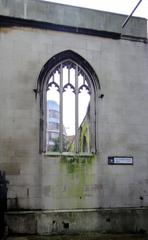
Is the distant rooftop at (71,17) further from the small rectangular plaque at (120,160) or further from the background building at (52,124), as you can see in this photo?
the small rectangular plaque at (120,160)

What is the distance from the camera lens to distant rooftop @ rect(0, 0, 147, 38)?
8539 millimetres

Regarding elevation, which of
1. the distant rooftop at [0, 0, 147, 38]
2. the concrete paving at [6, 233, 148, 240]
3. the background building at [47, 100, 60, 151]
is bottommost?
the concrete paving at [6, 233, 148, 240]

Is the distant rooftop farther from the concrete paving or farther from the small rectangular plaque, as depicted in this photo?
the concrete paving

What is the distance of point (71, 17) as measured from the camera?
29.4ft

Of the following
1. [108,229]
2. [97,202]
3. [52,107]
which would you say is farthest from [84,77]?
[108,229]

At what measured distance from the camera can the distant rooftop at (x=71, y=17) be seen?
28.0 feet

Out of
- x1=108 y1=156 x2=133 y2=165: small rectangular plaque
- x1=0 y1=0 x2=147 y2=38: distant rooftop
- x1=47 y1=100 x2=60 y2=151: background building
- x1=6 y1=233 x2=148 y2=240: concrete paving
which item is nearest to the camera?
x1=6 y1=233 x2=148 y2=240: concrete paving

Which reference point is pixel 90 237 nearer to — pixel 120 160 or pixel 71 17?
pixel 120 160

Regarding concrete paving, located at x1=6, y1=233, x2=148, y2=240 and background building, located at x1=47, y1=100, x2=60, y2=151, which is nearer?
concrete paving, located at x1=6, y1=233, x2=148, y2=240

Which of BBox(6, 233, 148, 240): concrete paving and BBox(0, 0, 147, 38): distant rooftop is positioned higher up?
BBox(0, 0, 147, 38): distant rooftop

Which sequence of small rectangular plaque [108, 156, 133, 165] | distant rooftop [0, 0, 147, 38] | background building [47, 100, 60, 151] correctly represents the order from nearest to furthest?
background building [47, 100, 60, 151] → distant rooftop [0, 0, 147, 38] → small rectangular plaque [108, 156, 133, 165]

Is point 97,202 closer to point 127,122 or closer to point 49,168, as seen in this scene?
point 49,168

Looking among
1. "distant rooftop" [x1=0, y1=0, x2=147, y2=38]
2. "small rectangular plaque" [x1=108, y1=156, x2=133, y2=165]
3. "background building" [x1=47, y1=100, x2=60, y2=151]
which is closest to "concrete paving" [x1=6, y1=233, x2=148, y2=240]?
"small rectangular plaque" [x1=108, y1=156, x2=133, y2=165]

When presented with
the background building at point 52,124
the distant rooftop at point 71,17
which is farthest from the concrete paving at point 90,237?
the distant rooftop at point 71,17
